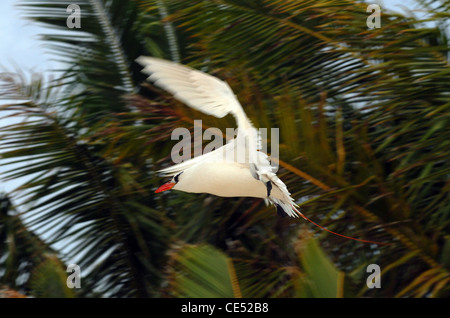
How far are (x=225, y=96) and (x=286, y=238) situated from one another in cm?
166

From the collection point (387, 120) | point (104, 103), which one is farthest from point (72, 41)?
point (387, 120)

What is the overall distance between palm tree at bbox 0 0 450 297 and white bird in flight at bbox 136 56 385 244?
0.97ft

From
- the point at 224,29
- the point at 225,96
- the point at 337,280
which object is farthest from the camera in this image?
the point at 224,29

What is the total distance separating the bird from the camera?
357 centimetres

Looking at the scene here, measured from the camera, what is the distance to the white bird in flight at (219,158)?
357cm

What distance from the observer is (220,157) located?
3652 mm

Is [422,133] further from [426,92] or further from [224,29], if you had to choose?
[224,29]

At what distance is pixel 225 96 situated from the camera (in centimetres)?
371
